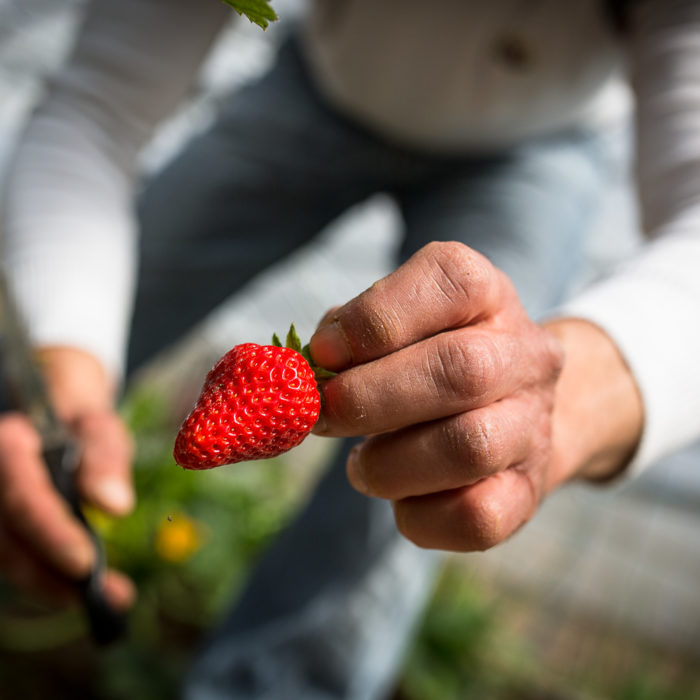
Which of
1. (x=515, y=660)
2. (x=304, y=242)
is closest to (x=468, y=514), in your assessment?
(x=304, y=242)

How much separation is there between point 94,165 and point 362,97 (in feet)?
0.84

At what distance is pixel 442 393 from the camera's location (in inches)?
9.2

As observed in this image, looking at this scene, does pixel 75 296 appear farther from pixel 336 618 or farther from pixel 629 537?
pixel 629 537

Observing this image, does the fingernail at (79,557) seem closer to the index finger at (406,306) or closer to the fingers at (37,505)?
the fingers at (37,505)

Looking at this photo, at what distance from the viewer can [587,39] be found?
0.56 metres

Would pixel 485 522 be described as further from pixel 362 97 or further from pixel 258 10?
pixel 362 97

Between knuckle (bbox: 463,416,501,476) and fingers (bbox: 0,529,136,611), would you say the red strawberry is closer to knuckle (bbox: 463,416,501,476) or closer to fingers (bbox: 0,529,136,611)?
knuckle (bbox: 463,416,501,476)

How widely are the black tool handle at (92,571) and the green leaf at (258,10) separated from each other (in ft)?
1.22

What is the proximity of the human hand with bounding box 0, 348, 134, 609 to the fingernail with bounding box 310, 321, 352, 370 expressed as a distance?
11.8 inches

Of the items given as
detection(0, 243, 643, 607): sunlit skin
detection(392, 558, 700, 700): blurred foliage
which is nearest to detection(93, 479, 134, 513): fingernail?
detection(0, 243, 643, 607): sunlit skin

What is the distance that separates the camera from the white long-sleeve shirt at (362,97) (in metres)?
0.46

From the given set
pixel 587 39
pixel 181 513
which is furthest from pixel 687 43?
pixel 181 513

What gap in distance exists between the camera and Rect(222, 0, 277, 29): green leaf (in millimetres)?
176

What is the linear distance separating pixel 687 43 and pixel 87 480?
1.65 feet
